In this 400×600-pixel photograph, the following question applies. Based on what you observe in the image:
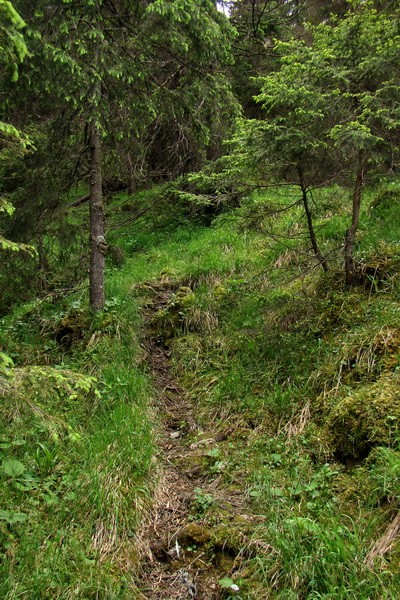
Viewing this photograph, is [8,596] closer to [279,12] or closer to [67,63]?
[67,63]

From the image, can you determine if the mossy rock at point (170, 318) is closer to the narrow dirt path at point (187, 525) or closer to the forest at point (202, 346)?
the forest at point (202, 346)

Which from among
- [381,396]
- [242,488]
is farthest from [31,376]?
[381,396]

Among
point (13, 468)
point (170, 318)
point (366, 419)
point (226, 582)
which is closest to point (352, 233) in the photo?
point (366, 419)

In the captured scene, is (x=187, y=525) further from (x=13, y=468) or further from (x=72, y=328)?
(x=72, y=328)

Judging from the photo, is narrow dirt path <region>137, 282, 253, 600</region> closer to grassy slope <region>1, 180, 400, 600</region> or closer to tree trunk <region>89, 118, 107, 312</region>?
grassy slope <region>1, 180, 400, 600</region>

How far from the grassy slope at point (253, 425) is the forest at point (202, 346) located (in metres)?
0.02

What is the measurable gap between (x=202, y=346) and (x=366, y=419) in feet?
9.92

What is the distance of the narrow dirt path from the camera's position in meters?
2.78

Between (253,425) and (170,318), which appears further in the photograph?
(170,318)

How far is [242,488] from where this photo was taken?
3.54 m

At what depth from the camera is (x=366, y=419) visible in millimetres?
3402

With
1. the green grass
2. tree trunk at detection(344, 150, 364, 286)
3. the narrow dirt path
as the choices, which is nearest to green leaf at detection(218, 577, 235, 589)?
the narrow dirt path

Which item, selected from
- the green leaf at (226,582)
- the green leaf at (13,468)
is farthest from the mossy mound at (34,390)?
the green leaf at (226,582)

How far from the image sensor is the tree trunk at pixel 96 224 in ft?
18.4
